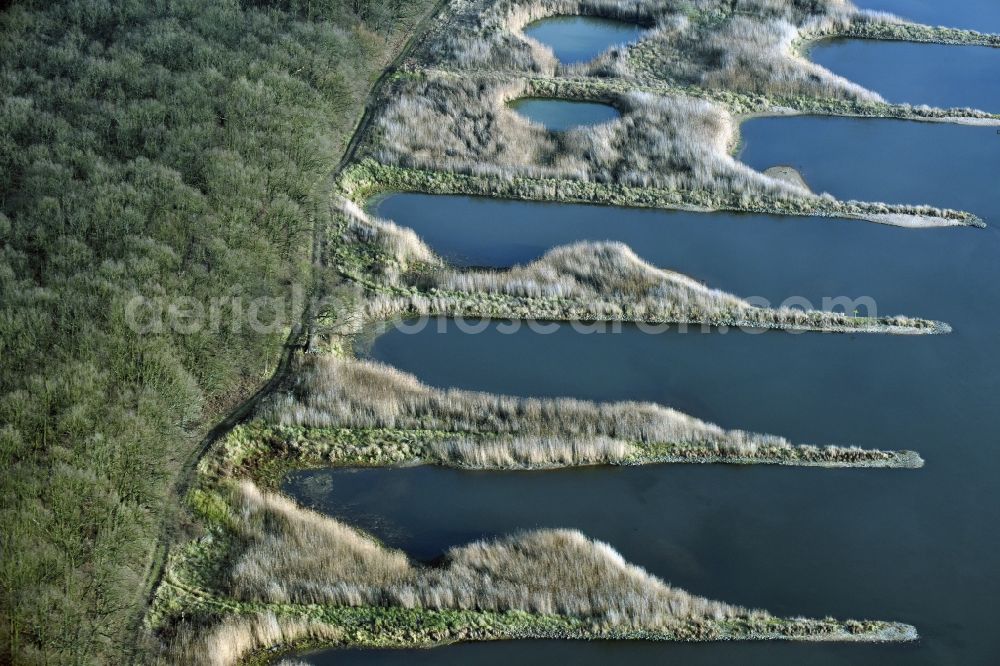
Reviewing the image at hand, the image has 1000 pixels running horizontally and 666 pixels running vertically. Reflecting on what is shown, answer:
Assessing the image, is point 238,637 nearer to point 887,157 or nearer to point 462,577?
point 462,577

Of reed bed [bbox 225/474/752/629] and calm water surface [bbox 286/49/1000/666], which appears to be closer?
reed bed [bbox 225/474/752/629]

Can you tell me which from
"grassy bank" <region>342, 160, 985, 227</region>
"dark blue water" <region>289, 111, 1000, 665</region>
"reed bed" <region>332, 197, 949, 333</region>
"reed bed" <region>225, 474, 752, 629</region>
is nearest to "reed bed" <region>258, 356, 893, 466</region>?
"dark blue water" <region>289, 111, 1000, 665</region>

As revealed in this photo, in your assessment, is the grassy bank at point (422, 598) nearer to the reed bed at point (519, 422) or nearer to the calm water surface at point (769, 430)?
the calm water surface at point (769, 430)

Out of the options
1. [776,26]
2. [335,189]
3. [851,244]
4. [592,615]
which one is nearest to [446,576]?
[592,615]

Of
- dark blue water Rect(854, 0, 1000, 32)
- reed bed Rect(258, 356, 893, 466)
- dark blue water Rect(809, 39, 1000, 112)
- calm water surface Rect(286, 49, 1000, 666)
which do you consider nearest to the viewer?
calm water surface Rect(286, 49, 1000, 666)

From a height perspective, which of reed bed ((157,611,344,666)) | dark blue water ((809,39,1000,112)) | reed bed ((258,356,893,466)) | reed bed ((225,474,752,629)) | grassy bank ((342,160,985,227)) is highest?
dark blue water ((809,39,1000,112))

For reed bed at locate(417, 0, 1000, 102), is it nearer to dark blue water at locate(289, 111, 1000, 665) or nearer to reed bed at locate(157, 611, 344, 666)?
dark blue water at locate(289, 111, 1000, 665)
